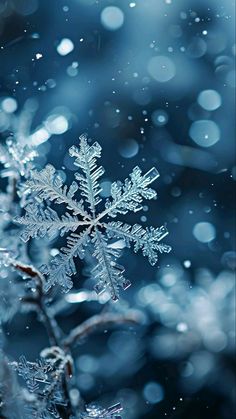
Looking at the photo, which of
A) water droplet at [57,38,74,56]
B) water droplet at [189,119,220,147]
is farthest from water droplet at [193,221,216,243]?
water droplet at [57,38,74,56]

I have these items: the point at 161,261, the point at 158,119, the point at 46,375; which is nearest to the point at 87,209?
the point at 46,375

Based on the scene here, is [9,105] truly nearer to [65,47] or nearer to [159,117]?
[65,47]

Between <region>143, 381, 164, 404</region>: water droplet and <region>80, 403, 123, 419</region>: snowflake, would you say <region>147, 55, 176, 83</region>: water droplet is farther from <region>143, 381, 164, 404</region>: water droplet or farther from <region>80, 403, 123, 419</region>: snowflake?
<region>80, 403, 123, 419</region>: snowflake

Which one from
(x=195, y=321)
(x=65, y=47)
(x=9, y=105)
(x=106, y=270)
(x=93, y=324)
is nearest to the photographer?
(x=106, y=270)

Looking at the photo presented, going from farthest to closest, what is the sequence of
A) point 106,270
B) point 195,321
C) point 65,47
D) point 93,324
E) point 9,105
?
point 195,321
point 65,47
point 9,105
point 93,324
point 106,270

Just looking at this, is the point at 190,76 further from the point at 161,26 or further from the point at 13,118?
the point at 13,118

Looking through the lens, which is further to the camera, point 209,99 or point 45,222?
point 209,99

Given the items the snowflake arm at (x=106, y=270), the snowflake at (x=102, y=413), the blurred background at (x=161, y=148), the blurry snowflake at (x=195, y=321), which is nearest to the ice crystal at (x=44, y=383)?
the snowflake at (x=102, y=413)

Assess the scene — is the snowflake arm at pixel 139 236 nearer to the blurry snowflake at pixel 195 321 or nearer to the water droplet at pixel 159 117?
the blurry snowflake at pixel 195 321

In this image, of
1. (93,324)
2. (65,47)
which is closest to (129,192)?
(93,324)
